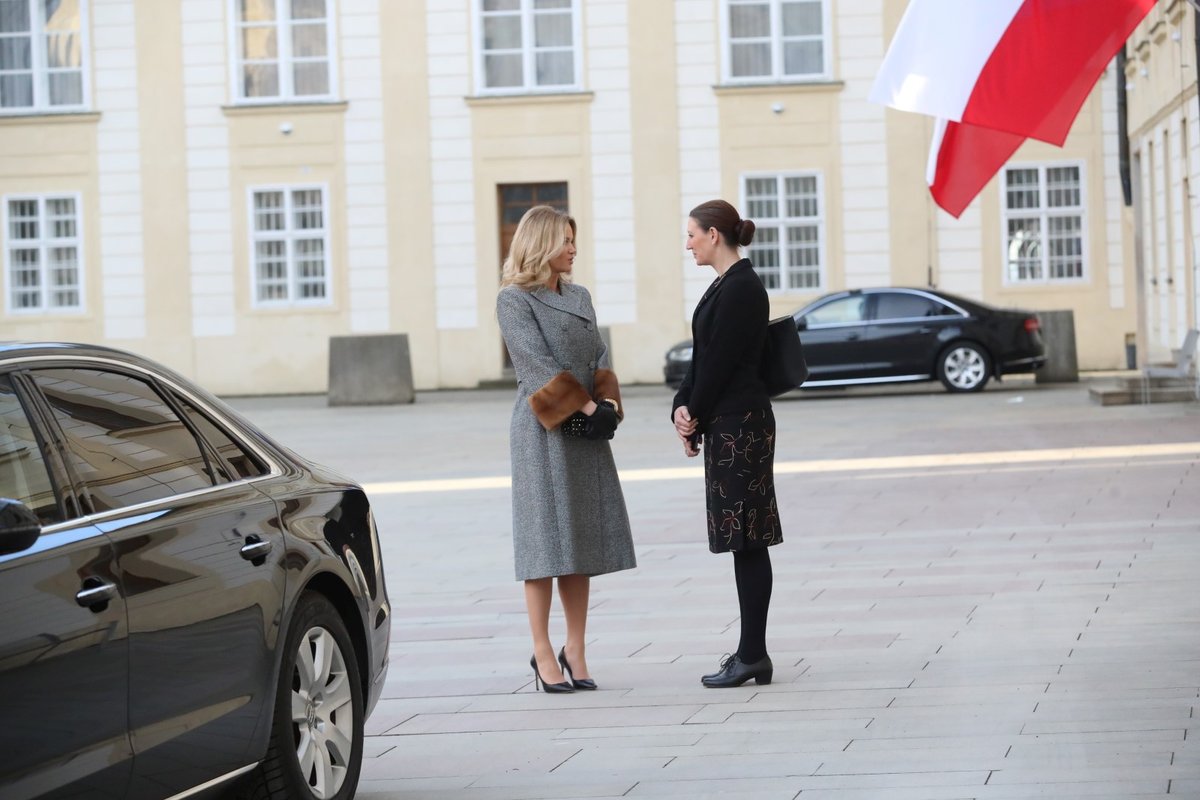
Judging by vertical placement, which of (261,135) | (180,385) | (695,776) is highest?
(261,135)

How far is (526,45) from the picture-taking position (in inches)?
1337

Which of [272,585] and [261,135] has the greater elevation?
[261,135]

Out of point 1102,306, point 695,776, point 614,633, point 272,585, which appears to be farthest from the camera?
point 1102,306

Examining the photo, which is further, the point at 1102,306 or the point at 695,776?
the point at 1102,306

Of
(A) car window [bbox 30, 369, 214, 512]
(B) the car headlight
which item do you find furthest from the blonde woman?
(B) the car headlight

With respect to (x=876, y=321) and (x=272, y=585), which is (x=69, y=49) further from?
(x=272, y=585)

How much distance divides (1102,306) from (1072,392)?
646cm

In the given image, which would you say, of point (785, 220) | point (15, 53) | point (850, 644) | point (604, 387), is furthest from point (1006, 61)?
point (15, 53)

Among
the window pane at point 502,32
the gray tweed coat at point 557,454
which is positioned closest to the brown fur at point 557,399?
the gray tweed coat at point 557,454

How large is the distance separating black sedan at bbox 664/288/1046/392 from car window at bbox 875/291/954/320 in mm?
14

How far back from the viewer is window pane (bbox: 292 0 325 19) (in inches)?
1352

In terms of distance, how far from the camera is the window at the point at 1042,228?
33.2 metres

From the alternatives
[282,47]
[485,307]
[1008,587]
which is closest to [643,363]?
[485,307]

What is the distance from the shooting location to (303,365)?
3403cm
